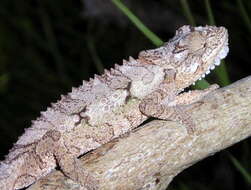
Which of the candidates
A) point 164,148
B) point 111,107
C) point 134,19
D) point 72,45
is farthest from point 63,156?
point 72,45

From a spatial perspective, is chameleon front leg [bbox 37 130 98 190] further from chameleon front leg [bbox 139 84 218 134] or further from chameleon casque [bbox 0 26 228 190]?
chameleon front leg [bbox 139 84 218 134]

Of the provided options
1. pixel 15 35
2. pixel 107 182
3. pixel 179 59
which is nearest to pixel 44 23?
pixel 15 35

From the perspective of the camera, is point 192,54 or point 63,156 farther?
point 192,54

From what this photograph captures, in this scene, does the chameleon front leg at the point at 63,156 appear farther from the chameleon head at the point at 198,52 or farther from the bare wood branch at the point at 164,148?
the chameleon head at the point at 198,52

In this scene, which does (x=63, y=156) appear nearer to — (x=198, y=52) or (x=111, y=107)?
(x=111, y=107)

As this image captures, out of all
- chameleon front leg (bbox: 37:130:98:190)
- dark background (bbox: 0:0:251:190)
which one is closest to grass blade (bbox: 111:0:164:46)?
chameleon front leg (bbox: 37:130:98:190)
